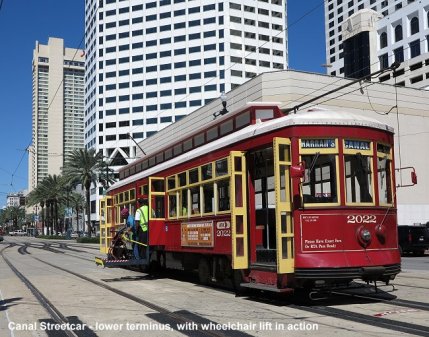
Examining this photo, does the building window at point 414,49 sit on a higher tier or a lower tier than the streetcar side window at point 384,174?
higher

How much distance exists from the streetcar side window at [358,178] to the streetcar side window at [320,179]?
0.23 meters

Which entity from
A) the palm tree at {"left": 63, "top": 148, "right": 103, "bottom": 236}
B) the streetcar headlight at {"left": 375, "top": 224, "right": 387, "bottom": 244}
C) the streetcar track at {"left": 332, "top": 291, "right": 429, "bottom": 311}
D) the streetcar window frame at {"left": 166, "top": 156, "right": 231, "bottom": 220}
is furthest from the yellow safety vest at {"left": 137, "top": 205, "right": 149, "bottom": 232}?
the palm tree at {"left": 63, "top": 148, "right": 103, "bottom": 236}

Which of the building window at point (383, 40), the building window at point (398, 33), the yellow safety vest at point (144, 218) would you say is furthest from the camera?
the building window at point (383, 40)

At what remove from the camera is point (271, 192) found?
9.95 m

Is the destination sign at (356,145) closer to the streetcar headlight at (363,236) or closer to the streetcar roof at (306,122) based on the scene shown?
the streetcar roof at (306,122)

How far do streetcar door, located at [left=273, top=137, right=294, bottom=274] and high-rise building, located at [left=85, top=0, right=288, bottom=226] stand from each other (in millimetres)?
90029

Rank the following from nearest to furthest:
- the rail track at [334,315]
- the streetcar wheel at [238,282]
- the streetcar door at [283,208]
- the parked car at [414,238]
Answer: the rail track at [334,315] < the streetcar door at [283,208] < the streetcar wheel at [238,282] < the parked car at [414,238]

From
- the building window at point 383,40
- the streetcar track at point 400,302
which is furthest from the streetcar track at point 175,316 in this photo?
the building window at point 383,40

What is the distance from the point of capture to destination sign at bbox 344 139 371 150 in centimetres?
904

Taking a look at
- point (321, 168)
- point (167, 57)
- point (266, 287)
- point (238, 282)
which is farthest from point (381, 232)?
point (167, 57)

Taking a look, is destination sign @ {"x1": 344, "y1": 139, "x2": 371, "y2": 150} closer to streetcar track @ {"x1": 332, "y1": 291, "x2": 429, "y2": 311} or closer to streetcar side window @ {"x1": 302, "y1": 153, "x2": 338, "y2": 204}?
streetcar side window @ {"x1": 302, "y1": 153, "x2": 338, "y2": 204}

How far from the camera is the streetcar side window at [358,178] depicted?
29.5ft

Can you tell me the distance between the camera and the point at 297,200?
8789 mm

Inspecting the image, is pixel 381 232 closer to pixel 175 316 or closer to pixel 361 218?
pixel 361 218
